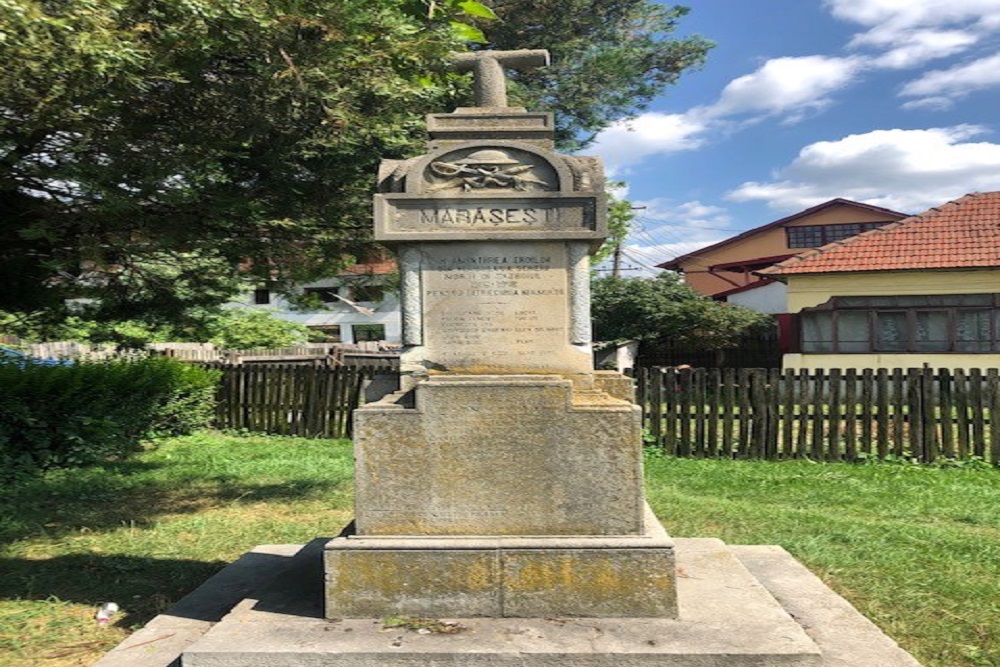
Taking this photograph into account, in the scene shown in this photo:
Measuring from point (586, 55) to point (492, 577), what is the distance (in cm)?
1294

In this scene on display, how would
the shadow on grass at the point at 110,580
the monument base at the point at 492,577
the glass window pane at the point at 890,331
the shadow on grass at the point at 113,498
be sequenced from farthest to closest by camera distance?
1. the glass window pane at the point at 890,331
2. the shadow on grass at the point at 113,498
3. the shadow on grass at the point at 110,580
4. the monument base at the point at 492,577

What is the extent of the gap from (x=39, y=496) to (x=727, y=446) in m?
8.22

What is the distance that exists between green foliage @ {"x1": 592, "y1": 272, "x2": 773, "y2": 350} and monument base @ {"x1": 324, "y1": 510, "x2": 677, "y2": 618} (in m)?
17.7

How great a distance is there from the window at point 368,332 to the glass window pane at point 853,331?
87.7ft

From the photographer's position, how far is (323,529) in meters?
6.24

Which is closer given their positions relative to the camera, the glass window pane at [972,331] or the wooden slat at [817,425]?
the wooden slat at [817,425]

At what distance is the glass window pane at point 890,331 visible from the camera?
17.3 m

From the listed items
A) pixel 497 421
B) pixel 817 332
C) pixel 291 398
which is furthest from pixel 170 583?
pixel 817 332

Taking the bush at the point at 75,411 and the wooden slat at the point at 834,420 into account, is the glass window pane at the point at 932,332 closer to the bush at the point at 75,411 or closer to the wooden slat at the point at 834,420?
the wooden slat at the point at 834,420

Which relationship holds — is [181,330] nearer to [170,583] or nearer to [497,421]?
[170,583]

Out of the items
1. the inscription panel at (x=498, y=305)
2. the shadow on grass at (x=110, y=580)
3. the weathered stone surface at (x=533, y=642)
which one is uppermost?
the inscription panel at (x=498, y=305)

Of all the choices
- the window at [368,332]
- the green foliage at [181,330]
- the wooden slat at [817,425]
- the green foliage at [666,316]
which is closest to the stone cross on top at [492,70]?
the green foliage at [181,330]

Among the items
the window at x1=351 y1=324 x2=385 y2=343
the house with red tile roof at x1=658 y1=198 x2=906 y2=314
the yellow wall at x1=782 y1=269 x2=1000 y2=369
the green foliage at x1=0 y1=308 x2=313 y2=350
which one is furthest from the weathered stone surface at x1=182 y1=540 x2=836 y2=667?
the window at x1=351 y1=324 x2=385 y2=343

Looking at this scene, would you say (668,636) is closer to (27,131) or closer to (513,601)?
(513,601)
